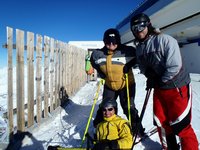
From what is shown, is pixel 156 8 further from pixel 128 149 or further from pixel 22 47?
pixel 128 149

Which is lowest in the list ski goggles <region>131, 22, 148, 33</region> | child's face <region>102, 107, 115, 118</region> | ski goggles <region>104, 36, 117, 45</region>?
child's face <region>102, 107, 115, 118</region>

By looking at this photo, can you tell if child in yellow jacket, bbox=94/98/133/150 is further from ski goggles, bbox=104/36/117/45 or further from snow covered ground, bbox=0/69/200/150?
ski goggles, bbox=104/36/117/45

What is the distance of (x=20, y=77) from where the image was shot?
4348mm

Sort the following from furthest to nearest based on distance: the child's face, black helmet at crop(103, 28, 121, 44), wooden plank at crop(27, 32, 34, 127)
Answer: wooden plank at crop(27, 32, 34, 127) < black helmet at crop(103, 28, 121, 44) < the child's face

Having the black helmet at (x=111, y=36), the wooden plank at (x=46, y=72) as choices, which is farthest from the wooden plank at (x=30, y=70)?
the black helmet at (x=111, y=36)

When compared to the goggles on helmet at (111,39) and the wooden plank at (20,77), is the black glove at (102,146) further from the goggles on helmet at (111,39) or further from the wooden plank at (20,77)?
the wooden plank at (20,77)

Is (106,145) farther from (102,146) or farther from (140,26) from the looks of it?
(140,26)

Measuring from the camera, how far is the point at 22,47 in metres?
4.34

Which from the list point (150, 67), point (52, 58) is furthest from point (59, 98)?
point (150, 67)

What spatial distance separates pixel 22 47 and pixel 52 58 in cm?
203

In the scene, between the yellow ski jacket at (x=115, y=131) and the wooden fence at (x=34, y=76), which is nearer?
the yellow ski jacket at (x=115, y=131)

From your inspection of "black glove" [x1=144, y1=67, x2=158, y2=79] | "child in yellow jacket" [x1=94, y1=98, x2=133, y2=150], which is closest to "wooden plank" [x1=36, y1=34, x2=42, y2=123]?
"child in yellow jacket" [x1=94, y1=98, x2=133, y2=150]

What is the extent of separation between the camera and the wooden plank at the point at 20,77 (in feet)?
13.8

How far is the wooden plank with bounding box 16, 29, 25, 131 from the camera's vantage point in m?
4.21
